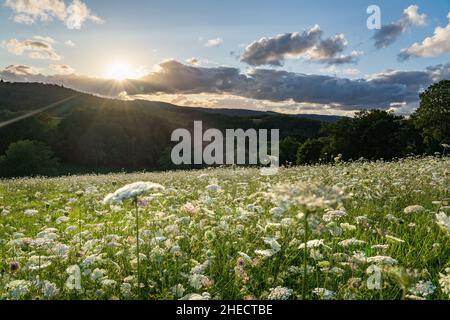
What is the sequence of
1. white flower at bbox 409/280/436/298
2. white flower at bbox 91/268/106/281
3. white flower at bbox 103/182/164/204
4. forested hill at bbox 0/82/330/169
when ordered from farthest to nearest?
1. forested hill at bbox 0/82/330/169
2. white flower at bbox 91/268/106/281
3. white flower at bbox 409/280/436/298
4. white flower at bbox 103/182/164/204

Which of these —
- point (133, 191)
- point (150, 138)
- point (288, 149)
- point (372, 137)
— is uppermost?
point (133, 191)

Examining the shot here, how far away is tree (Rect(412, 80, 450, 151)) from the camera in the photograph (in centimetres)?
4869

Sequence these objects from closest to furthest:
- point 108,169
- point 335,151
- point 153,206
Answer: point 153,206 → point 335,151 → point 108,169

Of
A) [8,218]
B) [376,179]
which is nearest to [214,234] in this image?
[376,179]

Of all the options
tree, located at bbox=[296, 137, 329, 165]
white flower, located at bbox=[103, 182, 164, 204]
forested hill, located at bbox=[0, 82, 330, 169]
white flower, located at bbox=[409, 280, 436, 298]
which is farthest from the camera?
forested hill, located at bbox=[0, 82, 330, 169]

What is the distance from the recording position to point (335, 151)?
5984 cm

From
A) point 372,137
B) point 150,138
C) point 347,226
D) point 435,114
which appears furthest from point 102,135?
point 347,226

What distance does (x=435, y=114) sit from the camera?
1934 inches

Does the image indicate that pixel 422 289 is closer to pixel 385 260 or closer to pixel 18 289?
pixel 385 260

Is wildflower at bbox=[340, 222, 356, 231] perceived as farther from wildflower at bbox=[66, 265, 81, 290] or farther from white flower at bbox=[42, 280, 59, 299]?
white flower at bbox=[42, 280, 59, 299]

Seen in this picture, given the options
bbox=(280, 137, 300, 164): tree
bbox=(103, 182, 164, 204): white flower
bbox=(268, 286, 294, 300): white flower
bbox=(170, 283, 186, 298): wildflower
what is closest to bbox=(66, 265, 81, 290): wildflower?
bbox=(170, 283, 186, 298): wildflower

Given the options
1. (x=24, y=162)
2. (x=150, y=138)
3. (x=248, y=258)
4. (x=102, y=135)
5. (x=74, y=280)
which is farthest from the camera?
(x=150, y=138)

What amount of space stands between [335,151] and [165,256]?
57.4m
